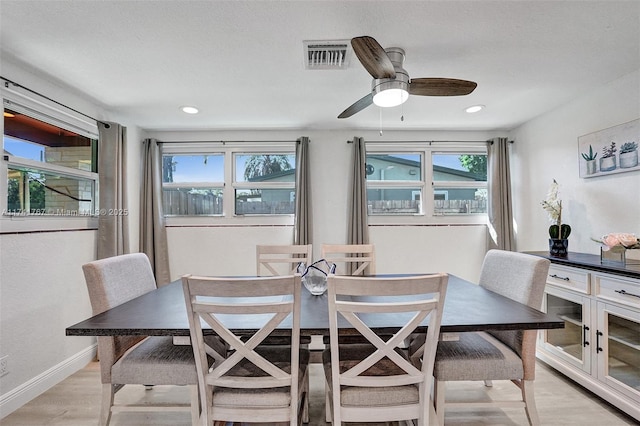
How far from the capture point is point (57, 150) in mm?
2670

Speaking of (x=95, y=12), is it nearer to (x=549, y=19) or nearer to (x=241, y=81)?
(x=241, y=81)

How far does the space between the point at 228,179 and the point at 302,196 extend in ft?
3.13

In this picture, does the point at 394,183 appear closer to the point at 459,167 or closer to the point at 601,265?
the point at 459,167

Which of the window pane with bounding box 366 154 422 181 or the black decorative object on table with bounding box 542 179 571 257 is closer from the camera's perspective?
the black decorative object on table with bounding box 542 179 571 257

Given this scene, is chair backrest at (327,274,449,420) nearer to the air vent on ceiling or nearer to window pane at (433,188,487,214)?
the air vent on ceiling

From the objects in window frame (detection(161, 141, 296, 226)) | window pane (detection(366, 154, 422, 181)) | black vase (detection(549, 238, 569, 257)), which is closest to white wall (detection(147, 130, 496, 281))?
window frame (detection(161, 141, 296, 226))

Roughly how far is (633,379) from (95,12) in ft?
12.2

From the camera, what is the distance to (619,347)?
80.7 inches

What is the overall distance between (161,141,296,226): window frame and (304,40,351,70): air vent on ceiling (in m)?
1.71

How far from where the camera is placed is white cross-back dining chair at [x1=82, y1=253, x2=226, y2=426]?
63.9 inches

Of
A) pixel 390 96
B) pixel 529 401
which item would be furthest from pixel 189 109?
pixel 529 401

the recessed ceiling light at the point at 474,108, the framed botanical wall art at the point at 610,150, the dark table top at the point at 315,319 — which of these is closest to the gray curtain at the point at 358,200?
the recessed ceiling light at the point at 474,108

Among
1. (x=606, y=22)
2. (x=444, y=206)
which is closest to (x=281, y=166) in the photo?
(x=444, y=206)

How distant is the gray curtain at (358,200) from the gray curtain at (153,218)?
2119 millimetres
